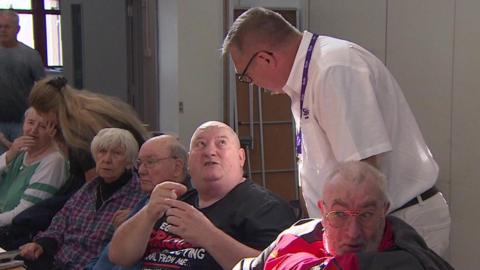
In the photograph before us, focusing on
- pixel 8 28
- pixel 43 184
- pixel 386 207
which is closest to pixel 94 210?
pixel 43 184

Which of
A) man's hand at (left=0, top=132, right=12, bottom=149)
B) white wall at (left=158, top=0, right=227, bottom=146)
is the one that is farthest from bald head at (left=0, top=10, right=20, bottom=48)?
white wall at (left=158, top=0, right=227, bottom=146)

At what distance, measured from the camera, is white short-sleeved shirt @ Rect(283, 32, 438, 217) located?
5.65 ft

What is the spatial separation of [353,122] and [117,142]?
1467 mm

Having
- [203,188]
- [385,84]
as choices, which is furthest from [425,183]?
[203,188]

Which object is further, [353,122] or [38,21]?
[38,21]

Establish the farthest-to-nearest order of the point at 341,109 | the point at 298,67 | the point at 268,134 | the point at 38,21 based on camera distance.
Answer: the point at 38,21 < the point at 268,134 < the point at 298,67 < the point at 341,109

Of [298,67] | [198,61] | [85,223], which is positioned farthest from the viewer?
[198,61]

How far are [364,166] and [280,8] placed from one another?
165 inches

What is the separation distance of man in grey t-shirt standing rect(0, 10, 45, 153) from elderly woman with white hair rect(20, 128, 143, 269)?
2.05 m

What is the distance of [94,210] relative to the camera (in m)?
2.86

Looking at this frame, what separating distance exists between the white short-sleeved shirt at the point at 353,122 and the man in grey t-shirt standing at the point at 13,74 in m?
3.43

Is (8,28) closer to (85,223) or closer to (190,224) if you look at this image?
(85,223)

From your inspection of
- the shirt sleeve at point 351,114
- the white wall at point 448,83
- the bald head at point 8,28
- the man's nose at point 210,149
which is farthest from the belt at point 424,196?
the bald head at point 8,28

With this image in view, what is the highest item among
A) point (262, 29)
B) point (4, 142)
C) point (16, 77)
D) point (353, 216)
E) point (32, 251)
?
point (262, 29)
